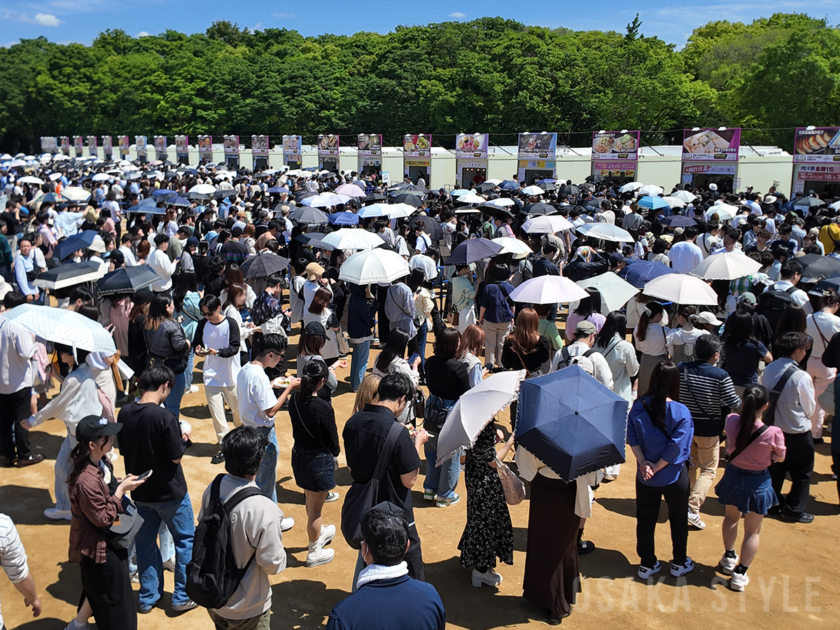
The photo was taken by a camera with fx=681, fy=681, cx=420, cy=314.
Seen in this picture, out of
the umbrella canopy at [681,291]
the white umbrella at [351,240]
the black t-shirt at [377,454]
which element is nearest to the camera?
the black t-shirt at [377,454]

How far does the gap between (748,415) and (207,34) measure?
99816mm

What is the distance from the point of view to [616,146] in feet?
86.8

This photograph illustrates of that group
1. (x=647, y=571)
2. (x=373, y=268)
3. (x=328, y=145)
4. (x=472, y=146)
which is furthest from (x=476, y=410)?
(x=328, y=145)

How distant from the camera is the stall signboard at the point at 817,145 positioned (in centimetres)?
2155

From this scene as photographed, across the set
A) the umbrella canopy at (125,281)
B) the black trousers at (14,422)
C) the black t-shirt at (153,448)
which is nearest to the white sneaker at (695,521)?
the black t-shirt at (153,448)

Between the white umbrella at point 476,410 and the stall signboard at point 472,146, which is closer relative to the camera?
the white umbrella at point 476,410

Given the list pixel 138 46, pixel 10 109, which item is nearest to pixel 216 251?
pixel 10 109

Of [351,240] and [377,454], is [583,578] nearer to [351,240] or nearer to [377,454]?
[377,454]

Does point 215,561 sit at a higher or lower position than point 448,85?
lower

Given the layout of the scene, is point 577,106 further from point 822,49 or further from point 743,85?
point 822,49

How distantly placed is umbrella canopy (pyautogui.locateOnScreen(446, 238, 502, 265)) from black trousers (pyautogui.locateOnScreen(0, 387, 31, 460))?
5.15 metres

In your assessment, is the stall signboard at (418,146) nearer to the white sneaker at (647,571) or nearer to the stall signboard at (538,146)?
the stall signboard at (538,146)

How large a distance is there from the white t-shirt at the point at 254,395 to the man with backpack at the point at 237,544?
1.67 m

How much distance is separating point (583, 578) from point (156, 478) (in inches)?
124
